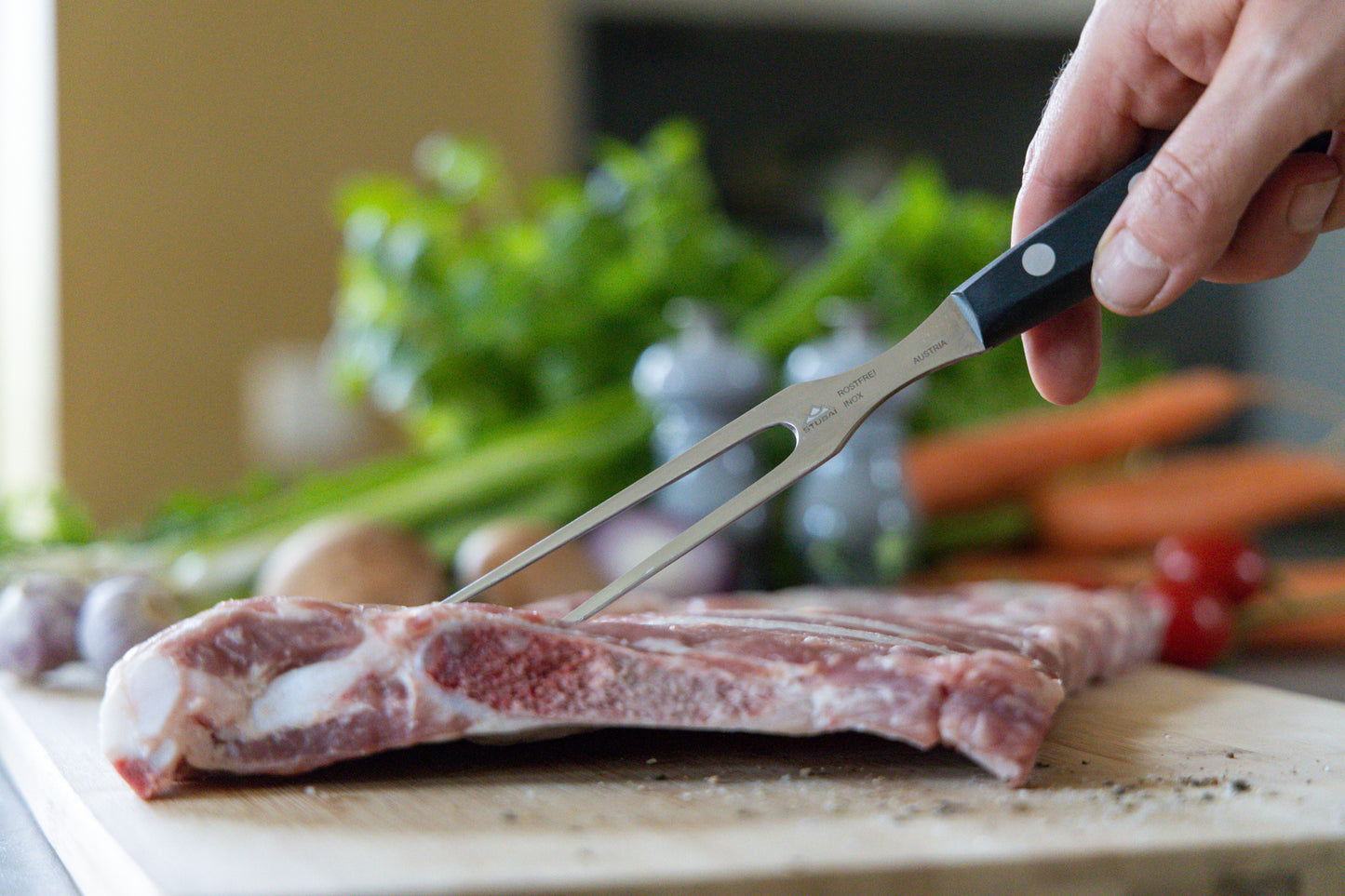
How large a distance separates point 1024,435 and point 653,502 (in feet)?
2.51

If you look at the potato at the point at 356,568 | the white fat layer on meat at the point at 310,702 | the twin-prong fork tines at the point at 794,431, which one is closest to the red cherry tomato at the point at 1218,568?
the twin-prong fork tines at the point at 794,431

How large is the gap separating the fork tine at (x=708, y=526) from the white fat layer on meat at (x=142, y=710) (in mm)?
312

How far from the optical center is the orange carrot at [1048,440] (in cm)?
244

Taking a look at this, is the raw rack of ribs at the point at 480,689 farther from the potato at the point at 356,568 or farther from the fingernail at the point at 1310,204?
the potato at the point at 356,568

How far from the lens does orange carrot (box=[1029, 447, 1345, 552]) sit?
2436 millimetres

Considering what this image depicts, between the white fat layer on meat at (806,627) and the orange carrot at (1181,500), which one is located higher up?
the white fat layer on meat at (806,627)

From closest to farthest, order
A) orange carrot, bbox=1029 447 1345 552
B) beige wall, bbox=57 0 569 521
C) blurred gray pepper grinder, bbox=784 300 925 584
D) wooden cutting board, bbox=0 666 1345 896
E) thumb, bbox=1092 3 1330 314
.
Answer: wooden cutting board, bbox=0 666 1345 896
thumb, bbox=1092 3 1330 314
blurred gray pepper grinder, bbox=784 300 925 584
orange carrot, bbox=1029 447 1345 552
beige wall, bbox=57 0 569 521

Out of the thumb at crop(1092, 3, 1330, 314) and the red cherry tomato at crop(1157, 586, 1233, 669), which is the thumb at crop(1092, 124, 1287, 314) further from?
the red cherry tomato at crop(1157, 586, 1233, 669)

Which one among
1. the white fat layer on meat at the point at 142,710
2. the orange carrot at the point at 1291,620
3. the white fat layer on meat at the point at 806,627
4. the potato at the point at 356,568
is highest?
the white fat layer on meat at the point at 806,627

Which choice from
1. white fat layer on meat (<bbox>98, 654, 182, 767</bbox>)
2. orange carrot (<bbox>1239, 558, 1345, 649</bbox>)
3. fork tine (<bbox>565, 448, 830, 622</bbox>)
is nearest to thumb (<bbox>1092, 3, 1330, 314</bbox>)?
fork tine (<bbox>565, 448, 830, 622</bbox>)

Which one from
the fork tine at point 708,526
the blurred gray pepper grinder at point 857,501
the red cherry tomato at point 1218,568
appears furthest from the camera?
the blurred gray pepper grinder at point 857,501

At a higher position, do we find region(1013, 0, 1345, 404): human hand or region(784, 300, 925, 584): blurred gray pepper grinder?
region(1013, 0, 1345, 404): human hand

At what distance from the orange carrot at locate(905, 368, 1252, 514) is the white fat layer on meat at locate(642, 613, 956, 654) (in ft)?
3.87

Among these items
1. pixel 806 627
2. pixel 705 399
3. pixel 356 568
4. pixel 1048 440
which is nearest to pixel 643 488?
pixel 806 627
